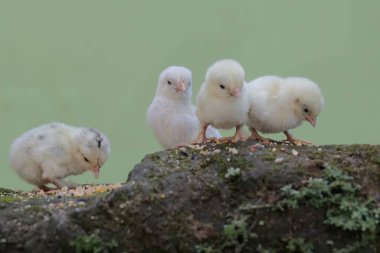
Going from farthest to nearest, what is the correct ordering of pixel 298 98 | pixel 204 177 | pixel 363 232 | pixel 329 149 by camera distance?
1. pixel 298 98
2. pixel 329 149
3. pixel 204 177
4. pixel 363 232

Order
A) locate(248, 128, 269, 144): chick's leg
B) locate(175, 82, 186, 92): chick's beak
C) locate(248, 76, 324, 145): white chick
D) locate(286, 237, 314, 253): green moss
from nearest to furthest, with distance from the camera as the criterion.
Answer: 1. locate(286, 237, 314, 253): green moss
2. locate(248, 128, 269, 144): chick's leg
3. locate(248, 76, 324, 145): white chick
4. locate(175, 82, 186, 92): chick's beak

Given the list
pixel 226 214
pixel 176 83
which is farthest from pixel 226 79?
pixel 226 214

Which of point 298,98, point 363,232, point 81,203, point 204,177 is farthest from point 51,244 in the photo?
point 298,98

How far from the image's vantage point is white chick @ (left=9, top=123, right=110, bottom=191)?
215 inches

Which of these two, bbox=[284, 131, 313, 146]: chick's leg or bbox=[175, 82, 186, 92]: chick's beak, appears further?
bbox=[175, 82, 186, 92]: chick's beak

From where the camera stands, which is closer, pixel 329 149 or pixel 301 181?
pixel 301 181

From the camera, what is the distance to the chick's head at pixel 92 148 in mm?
5438

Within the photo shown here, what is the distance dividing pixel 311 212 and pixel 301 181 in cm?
19

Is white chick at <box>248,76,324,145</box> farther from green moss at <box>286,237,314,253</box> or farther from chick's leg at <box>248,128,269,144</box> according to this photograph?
green moss at <box>286,237,314,253</box>

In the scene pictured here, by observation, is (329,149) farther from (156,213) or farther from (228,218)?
(156,213)

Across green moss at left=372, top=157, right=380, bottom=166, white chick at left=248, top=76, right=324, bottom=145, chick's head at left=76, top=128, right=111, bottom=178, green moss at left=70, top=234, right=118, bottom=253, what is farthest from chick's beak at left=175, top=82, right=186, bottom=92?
green moss at left=70, top=234, right=118, bottom=253

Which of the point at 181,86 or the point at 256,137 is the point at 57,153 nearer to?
the point at 181,86

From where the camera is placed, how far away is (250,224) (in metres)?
3.38

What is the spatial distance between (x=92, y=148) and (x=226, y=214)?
2264mm
